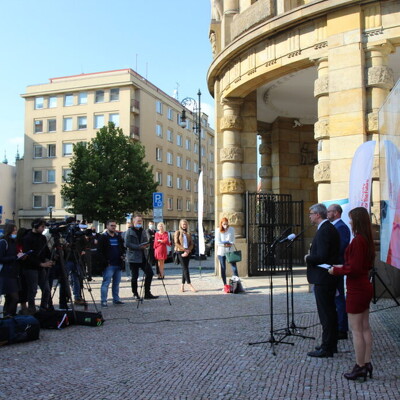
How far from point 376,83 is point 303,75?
3.89 metres

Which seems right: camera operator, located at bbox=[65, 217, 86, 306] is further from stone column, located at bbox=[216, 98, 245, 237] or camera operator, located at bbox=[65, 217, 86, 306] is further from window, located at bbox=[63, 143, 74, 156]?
window, located at bbox=[63, 143, 74, 156]

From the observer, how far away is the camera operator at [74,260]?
30.6 ft

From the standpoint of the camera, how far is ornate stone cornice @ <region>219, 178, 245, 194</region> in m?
15.6

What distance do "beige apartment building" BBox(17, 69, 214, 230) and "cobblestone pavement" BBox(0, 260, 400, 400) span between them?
47.0 metres

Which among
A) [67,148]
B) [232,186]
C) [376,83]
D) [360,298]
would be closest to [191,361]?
[360,298]

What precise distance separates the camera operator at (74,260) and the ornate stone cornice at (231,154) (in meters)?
6.53

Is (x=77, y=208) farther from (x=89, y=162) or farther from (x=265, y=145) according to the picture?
(x=265, y=145)

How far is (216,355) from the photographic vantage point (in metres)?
6.30

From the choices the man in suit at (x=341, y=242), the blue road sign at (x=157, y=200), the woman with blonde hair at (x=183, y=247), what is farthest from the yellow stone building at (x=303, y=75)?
the man in suit at (x=341, y=242)

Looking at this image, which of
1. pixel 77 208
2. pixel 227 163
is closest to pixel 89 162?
pixel 77 208

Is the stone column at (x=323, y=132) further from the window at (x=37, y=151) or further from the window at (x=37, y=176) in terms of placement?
the window at (x=37, y=151)

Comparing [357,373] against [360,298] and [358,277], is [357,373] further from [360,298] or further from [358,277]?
[358,277]

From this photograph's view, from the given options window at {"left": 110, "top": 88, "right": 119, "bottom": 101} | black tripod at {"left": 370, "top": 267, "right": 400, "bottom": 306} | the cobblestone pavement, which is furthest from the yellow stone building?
window at {"left": 110, "top": 88, "right": 119, "bottom": 101}

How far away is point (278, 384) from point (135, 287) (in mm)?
6416
